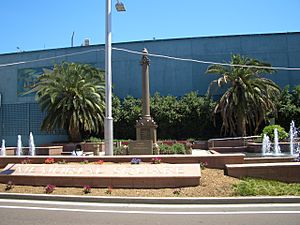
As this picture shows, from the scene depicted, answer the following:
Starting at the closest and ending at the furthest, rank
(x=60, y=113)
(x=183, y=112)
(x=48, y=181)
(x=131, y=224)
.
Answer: (x=131, y=224) → (x=48, y=181) → (x=60, y=113) → (x=183, y=112)

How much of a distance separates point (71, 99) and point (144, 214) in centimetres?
2521

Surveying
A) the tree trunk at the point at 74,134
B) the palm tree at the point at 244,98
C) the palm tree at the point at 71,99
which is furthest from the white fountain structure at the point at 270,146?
the tree trunk at the point at 74,134

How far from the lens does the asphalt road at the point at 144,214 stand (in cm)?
735

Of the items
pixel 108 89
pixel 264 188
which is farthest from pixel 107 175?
pixel 108 89

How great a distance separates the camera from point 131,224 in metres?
7.19

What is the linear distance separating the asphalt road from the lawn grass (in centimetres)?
A: 82

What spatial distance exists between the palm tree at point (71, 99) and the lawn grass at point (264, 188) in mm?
22841

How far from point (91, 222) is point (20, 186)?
17.9 feet

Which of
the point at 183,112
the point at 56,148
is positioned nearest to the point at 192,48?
the point at 183,112

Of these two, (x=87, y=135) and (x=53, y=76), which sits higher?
(x=53, y=76)

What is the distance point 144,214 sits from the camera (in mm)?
8195

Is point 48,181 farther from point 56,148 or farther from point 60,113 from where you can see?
point 60,113

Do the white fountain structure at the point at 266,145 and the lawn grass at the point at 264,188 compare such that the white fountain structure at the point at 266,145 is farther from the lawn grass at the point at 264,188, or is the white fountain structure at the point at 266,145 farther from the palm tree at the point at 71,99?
the palm tree at the point at 71,99

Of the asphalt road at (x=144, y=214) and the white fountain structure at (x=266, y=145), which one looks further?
the white fountain structure at (x=266, y=145)
